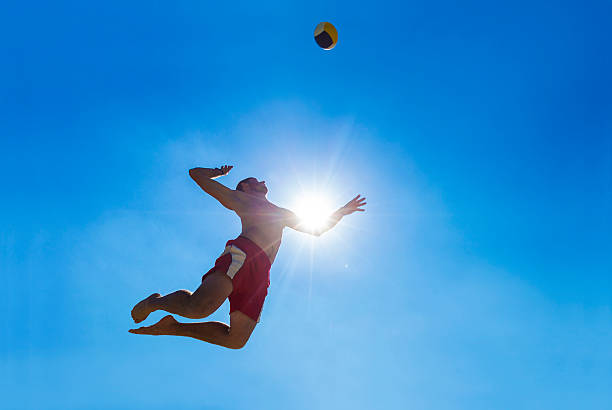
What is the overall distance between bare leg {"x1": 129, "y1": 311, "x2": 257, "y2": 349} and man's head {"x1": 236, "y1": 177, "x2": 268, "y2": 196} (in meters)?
1.99

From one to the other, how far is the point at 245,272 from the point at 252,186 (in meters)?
1.57

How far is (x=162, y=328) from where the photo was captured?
666 centimetres

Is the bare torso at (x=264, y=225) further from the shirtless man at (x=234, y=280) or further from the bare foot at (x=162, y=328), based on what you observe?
the bare foot at (x=162, y=328)

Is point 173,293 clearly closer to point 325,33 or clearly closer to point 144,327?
point 144,327

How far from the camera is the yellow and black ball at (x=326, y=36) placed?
10.4 m

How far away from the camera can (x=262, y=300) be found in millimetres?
7062

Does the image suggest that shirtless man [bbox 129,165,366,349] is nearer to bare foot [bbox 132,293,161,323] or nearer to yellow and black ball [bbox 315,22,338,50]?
bare foot [bbox 132,293,161,323]

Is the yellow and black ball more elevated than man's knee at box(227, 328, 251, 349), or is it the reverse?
the yellow and black ball

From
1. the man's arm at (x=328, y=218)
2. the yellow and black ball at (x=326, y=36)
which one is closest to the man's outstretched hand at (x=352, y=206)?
the man's arm at (x=328, y=218)

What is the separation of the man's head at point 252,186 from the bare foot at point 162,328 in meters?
2.30

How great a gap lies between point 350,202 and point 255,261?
2.10 meters

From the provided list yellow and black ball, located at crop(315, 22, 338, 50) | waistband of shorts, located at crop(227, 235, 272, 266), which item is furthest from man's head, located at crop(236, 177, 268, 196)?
yellow and black ball, located at crop(315, 22, 338, 50)

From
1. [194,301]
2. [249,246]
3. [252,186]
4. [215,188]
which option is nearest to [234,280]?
[249,246]

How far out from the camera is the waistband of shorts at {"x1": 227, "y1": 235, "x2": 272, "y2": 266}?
22.3ft
